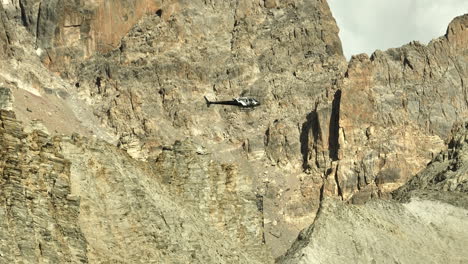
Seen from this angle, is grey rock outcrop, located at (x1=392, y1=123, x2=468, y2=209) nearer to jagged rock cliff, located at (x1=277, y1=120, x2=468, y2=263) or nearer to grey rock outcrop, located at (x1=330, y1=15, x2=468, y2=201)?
jagged rock cliff, located at (x1=277, y1=120, x2=468, y2=263)

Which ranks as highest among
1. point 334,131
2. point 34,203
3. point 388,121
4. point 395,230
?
point 388,121

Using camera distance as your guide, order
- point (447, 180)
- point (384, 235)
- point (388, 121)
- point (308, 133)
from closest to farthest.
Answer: point (384, 235)
point (447, 180)
point (388, 121)
point (308, 133)

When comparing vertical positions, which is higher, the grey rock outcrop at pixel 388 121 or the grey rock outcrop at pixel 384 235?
the grey rock outcrop at pixel 388 121

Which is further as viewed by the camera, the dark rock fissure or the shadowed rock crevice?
the shadowed rock crevice

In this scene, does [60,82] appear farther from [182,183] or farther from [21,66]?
[182,183]

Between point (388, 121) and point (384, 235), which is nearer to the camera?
point (384, 235)

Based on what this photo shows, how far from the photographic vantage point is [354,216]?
63312 mm

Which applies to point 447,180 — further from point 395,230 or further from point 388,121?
point 388,121

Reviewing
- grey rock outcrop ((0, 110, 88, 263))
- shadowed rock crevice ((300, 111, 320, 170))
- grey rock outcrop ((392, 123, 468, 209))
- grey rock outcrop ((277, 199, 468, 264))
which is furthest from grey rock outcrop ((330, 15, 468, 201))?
grey rock outcrop ((0, 110, 88, 263))

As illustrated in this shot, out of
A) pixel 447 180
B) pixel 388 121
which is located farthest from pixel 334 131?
pixel 447 180

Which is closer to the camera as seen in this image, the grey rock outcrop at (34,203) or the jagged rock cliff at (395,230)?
the grey rock outcrop at (34,203)

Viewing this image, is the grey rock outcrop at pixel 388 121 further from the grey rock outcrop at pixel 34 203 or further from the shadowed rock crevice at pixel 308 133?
the grey rock outcrop at pixel 34 203

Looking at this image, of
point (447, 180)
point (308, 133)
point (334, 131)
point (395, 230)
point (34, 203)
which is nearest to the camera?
point (34, 203)

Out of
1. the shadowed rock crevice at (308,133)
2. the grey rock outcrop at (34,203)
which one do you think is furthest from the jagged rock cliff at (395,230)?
the shadowed rock crevice at (308,133)
